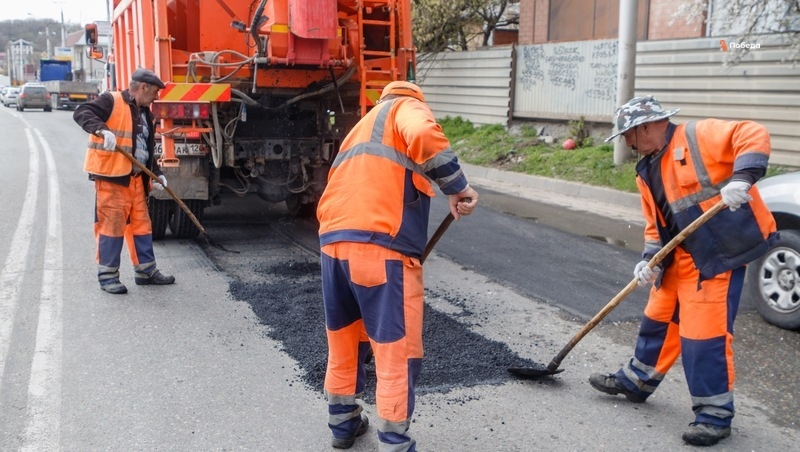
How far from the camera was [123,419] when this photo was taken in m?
3.91

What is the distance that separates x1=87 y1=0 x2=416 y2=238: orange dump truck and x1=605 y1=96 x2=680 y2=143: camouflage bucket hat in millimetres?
3582

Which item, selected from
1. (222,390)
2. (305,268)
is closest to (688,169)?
(222,390)

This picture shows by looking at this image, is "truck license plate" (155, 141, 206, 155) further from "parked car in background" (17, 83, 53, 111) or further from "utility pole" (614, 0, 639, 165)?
"parked car in background" (17, 83, 53, 111)

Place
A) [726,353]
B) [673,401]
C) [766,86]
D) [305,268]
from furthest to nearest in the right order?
[766,86], [305,268], [673,401], [726,353]

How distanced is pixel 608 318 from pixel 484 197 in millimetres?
6259

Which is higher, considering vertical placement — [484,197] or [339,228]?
[339,228]

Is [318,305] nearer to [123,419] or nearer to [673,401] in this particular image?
[123,419]

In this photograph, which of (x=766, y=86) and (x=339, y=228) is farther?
(x=766, y=86)

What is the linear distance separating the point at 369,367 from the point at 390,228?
150cm

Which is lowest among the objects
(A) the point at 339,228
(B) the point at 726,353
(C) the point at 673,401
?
(C) the point at 673,401

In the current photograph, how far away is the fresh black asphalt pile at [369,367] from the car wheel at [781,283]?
187 cm

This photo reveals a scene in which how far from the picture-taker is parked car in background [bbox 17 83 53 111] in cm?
4016

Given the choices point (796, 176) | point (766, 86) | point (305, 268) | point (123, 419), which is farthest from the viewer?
point (766, 86)

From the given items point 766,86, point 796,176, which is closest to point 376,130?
point 796,176
